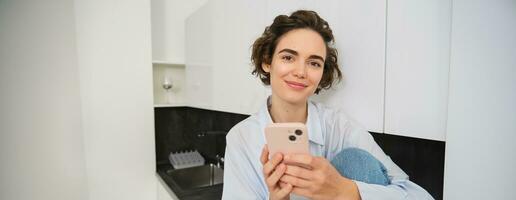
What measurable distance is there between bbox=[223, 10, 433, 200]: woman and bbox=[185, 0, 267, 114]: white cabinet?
0.70 ft

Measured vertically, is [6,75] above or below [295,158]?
above

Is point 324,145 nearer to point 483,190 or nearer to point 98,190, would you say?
point 483,190

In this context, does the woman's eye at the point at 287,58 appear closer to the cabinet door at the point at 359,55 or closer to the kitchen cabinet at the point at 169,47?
the cabinet door at the point at 359,55

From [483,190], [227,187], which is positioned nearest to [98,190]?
[227,187]

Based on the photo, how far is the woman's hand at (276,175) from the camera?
49cm

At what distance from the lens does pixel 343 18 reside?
2.23ft

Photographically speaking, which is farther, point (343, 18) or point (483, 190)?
point (343, 18)

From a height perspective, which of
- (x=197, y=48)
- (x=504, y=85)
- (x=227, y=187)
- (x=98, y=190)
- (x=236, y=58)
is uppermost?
(x=197, y=48)

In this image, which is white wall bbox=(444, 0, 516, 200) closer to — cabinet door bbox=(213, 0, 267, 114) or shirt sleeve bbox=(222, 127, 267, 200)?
shirt sleeve bbox=(222, 127, 267, 200)

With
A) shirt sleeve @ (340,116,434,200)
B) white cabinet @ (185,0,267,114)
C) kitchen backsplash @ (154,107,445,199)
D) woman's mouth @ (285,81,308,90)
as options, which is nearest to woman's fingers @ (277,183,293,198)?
shirt sleeve @ (340,116,434,200)

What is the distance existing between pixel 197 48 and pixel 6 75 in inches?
41.0

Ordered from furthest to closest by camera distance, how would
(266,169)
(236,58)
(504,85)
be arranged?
(236,58) → (266,169) → (504,85)

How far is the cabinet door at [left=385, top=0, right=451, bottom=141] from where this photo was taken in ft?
1.64

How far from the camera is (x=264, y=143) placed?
29.8 inches
